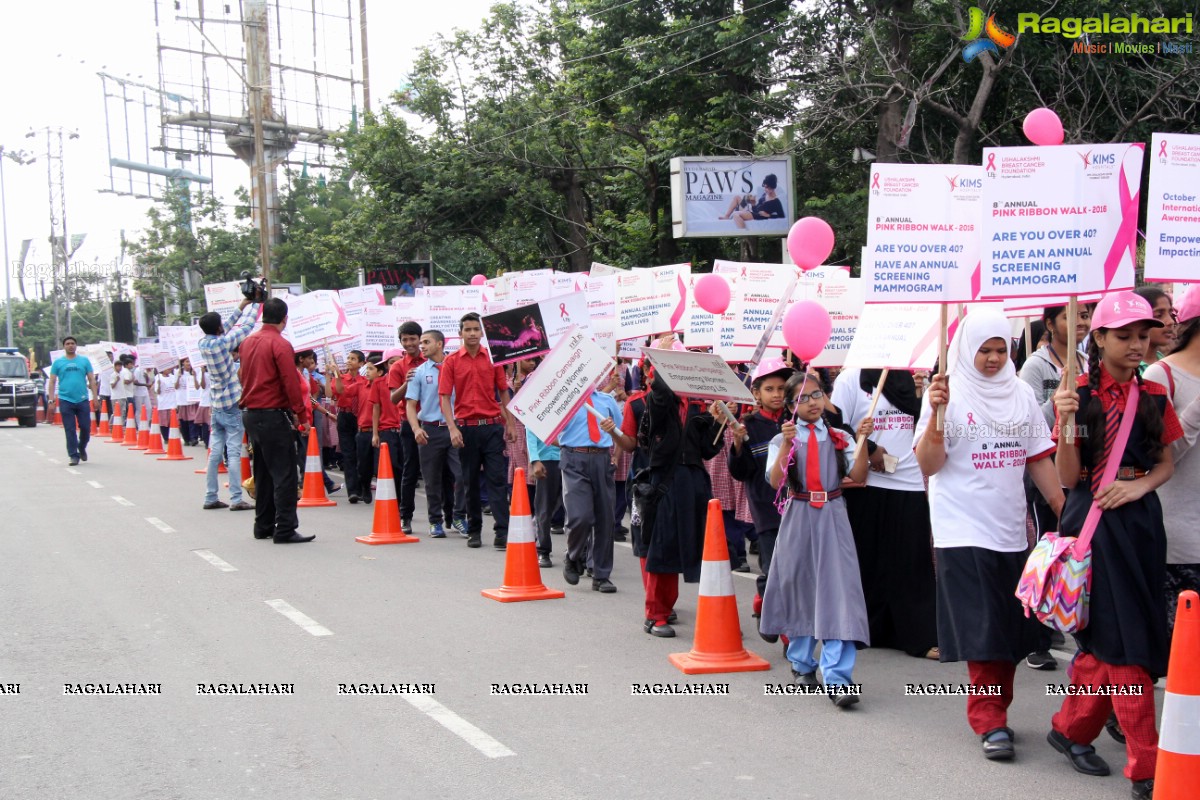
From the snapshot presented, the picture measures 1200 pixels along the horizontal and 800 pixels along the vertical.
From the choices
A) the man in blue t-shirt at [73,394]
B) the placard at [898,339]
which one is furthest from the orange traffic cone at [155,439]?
the placard at [898,339]

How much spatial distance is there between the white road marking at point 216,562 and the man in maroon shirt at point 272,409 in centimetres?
82

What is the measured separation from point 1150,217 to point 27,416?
39.5m

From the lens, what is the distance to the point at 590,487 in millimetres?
9359

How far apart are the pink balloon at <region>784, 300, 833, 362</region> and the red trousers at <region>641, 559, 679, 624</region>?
1.90m

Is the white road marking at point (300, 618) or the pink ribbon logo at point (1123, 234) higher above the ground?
the pink ribbon logo at point (1123, 234)

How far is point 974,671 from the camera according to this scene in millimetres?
5312

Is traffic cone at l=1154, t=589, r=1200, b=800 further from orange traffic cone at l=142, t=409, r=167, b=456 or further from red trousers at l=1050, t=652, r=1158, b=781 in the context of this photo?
orange traffic cone at l=142, t=409, r=167, b=456

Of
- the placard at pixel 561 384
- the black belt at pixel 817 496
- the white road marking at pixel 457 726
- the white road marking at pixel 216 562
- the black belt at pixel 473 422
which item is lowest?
the white road marking at pixel 216 562

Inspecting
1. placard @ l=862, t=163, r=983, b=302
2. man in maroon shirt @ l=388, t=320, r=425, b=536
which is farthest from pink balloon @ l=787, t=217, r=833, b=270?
man in maroon shirt @ l=388, t=320, r=425, b=536

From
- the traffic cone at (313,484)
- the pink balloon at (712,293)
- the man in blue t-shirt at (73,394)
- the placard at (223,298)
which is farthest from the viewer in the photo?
the man in blue t-shirt at (73,394)

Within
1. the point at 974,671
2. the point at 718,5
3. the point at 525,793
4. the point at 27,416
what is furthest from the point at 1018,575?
the point at 27,416

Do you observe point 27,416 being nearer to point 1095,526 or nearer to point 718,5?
Answer: point 718,5

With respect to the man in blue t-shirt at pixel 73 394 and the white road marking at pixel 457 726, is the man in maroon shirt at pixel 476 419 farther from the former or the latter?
the man in blue t-shirt at pixel 73 394

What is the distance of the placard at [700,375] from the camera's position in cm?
646
